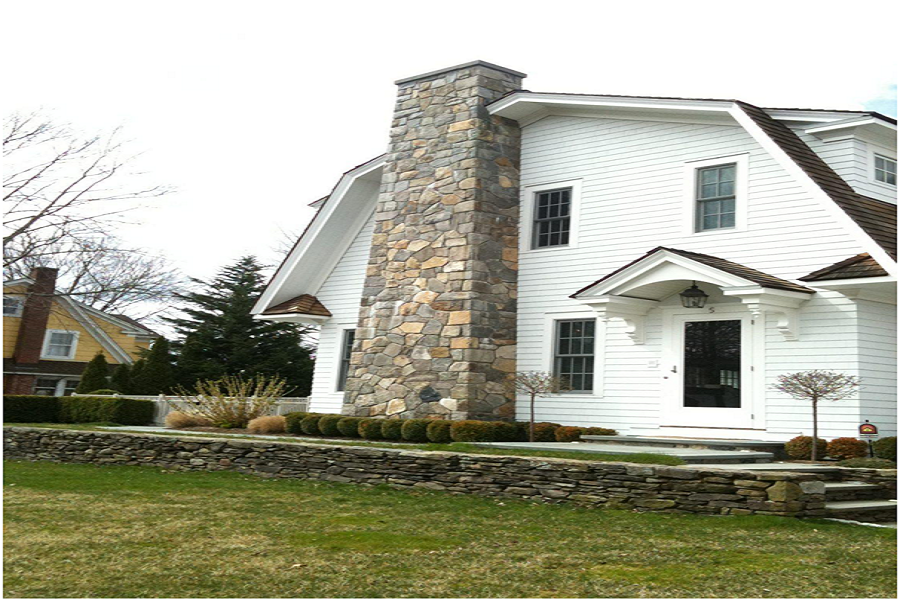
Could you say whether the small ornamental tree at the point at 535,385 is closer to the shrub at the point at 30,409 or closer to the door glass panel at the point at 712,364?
the door glass panel at the point at 712,364

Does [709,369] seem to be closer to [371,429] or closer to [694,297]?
[694,297]

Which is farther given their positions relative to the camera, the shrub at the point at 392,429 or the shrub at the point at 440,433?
the shrub at the point at 392,429

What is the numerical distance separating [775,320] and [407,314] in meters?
6.47

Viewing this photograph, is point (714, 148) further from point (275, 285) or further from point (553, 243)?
point (275, 285)

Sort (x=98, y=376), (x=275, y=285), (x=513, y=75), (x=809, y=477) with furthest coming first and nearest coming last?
(x=98, y=376), (x=275, y=285), (x=513, y=75), (x=809, y=477)

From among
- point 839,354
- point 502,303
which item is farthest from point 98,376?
point 839,354

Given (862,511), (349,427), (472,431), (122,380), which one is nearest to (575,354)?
(472,431)

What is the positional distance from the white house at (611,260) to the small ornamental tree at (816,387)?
0.84 feet

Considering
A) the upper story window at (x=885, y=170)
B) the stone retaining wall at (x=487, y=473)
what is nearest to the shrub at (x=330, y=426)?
the stone retaining wall at (x=487, y=473)

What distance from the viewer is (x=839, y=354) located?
12547 mm

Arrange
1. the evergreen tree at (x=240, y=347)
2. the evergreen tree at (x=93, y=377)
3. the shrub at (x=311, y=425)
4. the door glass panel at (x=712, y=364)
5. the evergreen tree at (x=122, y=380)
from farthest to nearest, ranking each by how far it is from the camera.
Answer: the evergreen tree at (x=240, y=347)
the evergreen tree at (x=93, y=377)
the evergreen tree at (x=122, y=380)
the shrub at (x=311, y=425)
the door glass panel at (x=712, y=364)

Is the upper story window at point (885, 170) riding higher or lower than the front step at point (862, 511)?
higher

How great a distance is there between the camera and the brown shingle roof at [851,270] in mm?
11844

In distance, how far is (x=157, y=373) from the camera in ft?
89.9
